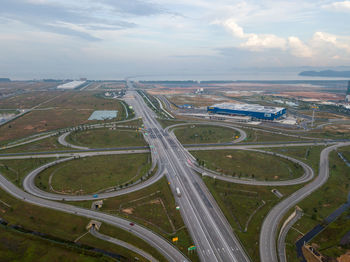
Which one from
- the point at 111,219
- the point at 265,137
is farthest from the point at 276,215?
the point at 265,137

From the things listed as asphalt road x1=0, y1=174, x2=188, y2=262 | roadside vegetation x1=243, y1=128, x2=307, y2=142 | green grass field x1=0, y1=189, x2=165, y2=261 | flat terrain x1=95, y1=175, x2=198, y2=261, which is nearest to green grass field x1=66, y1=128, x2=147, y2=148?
asphalt road x1=0, y1=174, x2=188, y2=262

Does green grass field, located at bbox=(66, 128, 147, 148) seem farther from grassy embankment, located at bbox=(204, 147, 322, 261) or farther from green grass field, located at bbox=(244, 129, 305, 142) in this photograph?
green grass field, located at bbox=(244, 129, 305, 142)

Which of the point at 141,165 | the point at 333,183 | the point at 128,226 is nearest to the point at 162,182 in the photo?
the point at 141,165

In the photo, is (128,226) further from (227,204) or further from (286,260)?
(286,260)

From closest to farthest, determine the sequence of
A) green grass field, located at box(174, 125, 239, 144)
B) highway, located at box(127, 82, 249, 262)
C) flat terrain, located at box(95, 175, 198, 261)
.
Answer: highway, located at box(127, 82, 249, 262) → flat terrain, located at box(95, 175, 198, 261) → green grass field, located at box(174, 125, 239, 144)

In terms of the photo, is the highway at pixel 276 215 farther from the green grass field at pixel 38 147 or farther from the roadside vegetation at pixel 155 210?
the green grass field at pixel 38 147

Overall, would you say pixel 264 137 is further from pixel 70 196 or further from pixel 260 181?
pixel 70 196
